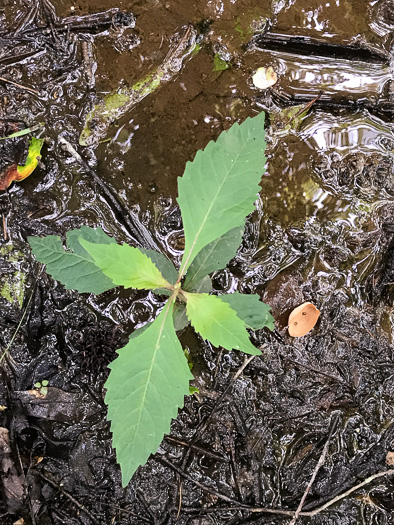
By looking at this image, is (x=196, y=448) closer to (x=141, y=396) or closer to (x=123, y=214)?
(x=141, y=396)

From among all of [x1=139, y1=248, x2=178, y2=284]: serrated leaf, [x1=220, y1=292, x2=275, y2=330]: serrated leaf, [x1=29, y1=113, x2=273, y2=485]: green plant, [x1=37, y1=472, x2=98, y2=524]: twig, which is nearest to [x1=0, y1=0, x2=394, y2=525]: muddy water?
[x1=37, y1=472, x2=98, y2=524]: twig

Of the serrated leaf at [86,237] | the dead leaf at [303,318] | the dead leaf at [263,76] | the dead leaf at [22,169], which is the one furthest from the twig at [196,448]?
the dead leaf at [263,76]

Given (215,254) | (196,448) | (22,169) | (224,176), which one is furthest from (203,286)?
(22,169)

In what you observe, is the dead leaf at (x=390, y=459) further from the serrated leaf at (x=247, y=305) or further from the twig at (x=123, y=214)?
the twig at (x=123, y=214)

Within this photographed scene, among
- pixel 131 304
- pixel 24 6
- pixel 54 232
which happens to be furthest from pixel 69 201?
pixel 24 6

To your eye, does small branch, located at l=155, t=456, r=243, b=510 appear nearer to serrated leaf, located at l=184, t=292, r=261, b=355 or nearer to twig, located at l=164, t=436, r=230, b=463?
twig, located at l=164, t=436, r=230, b=463
